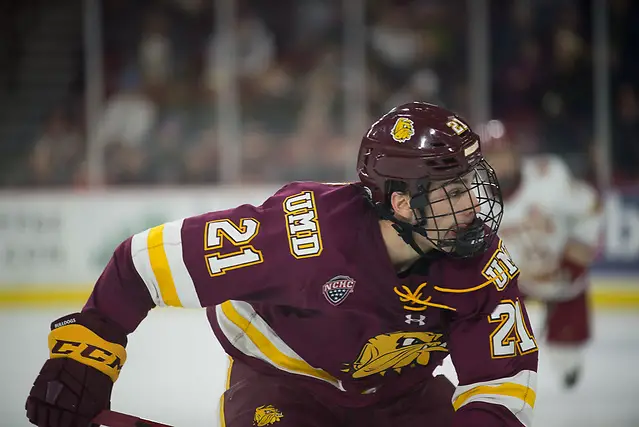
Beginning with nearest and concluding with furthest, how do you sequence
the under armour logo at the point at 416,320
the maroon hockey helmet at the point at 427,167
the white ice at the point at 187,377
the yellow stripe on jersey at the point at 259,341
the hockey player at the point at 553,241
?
the maroon hockey helmet at the point at 427,167, the under armour logo at the point at 416,320, the yellow stripe on jersey at the point at 259,341, the white ice at the point at 187,377, the hockey player at the point at 553,241

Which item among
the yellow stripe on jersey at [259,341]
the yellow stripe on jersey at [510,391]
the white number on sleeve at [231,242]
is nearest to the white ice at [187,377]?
the yellow stripe on jersey at [259,341]

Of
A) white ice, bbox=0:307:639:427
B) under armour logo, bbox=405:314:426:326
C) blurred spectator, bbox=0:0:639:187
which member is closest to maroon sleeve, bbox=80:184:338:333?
under armour logo, bbox=405:314:426:326

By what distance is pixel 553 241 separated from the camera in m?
4.46

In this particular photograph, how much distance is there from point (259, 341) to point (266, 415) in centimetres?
22

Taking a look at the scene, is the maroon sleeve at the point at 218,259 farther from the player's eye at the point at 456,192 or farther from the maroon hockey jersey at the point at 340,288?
the player's eye at the point at 456,192

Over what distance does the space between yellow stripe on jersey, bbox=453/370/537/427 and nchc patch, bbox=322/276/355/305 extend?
12.3 inches

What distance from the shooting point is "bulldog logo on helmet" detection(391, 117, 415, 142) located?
1.78 meters

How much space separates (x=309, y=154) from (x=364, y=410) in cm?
394

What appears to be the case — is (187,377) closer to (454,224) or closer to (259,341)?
(259,341)

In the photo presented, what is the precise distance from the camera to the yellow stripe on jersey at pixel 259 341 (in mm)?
2020

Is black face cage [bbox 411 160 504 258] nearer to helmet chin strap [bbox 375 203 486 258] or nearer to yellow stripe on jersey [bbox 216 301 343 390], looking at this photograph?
helmet chin strap [bbox 375 203 486 258]

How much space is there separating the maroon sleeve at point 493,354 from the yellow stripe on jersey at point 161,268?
22.4 inches

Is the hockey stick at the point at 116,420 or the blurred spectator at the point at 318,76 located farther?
the blurred spectator at the point at 318,76

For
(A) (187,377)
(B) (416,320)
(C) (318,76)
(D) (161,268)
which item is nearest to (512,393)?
(B) (416,320)
